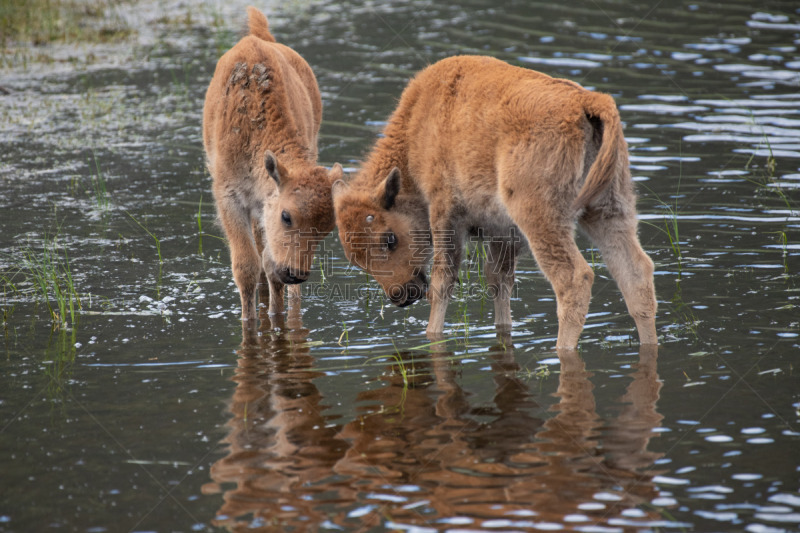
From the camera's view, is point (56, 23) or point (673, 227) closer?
point (673, 227)

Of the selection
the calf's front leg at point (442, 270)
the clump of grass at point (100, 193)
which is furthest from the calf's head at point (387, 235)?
the clump of grass at point (100, 193)

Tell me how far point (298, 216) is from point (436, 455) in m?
2.78

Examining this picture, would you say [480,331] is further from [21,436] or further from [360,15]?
[360,15]

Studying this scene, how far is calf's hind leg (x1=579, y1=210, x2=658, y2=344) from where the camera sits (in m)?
6.59

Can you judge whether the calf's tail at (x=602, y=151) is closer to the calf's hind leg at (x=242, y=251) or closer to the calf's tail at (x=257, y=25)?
the calf's hind leg at (x=242, y=251)

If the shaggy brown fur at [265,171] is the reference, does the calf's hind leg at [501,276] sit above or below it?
below

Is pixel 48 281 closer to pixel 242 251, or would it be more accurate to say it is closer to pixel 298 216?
pixel 242 251

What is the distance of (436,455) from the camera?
5387mm

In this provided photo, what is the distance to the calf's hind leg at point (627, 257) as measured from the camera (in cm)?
659

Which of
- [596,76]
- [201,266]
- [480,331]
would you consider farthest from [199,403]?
[596,76]

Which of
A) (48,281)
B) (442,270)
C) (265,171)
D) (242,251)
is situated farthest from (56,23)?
(442,270)

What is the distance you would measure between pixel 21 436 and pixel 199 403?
43.9 inches

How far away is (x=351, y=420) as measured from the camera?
601cm

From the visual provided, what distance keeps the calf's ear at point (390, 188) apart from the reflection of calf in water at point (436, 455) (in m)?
1.39
